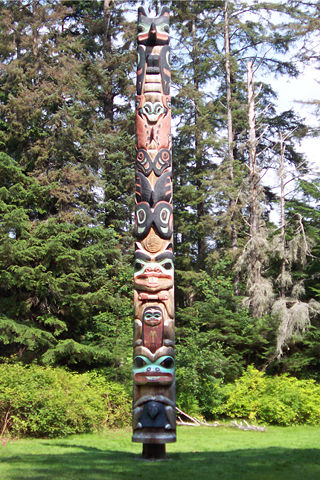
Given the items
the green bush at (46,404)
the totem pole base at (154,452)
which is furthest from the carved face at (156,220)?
the green bush at (46,404)

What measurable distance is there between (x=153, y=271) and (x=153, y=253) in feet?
1.10

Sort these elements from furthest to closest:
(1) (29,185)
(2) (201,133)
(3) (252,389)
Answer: (2) (201,133)
(1) (29,185)
(3) (252,389)

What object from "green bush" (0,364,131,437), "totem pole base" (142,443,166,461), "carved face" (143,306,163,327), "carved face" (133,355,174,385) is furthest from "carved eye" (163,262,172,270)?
"green bush" (0,364,131,437)

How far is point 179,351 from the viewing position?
1788 centimetres

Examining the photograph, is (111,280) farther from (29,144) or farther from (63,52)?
(63,52)

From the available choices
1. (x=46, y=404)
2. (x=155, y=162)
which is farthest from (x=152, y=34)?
(x=46, y=404)

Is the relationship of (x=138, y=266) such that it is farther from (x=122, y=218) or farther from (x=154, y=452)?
(x=122, y=218)

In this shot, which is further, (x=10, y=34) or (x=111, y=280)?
(x=10, y=34)

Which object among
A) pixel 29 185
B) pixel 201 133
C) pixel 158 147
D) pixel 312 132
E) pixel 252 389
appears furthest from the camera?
pixel 201 133

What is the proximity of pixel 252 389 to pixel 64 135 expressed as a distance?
1168cm

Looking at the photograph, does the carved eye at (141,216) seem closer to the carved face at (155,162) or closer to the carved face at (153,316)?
the carved face at (155,162)

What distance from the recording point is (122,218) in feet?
74.5

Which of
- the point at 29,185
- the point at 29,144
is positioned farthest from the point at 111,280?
the point at 29,144

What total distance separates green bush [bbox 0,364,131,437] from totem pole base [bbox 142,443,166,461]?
5251 millimetres
